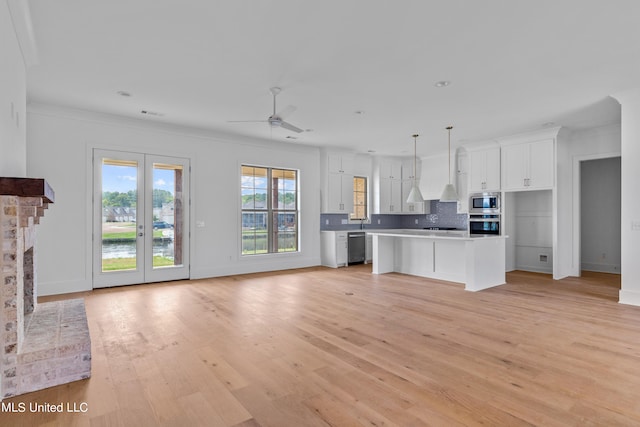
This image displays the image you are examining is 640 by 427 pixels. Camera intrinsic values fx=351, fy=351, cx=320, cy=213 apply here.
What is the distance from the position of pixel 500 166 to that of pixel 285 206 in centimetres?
460

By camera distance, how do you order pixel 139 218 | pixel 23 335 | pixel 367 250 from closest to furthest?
pixel 23 335
pixel 139 218
pixel 367 250

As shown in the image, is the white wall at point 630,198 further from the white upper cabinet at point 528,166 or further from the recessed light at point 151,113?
the recessed light at point 151,113

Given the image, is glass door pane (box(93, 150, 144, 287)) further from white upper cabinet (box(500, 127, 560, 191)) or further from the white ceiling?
white upper cabinet (box(500, 127, 560, 191))

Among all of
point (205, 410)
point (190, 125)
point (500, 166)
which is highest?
point (190, 125)

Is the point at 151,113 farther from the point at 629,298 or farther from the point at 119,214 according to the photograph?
the point at 629,298

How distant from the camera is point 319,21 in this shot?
2953 mm

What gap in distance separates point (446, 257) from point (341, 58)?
4115 mm

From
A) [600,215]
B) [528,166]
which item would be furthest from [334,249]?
[600,215]

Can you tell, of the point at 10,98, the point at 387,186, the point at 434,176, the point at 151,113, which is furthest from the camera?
the point at 387,186

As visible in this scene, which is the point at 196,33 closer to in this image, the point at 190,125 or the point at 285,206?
the point at 190,125

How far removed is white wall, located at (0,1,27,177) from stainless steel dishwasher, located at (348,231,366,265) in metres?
6.27

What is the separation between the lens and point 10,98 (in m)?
2.77

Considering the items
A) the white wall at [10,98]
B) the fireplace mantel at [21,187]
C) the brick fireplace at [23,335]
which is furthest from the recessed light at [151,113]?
the fireplace mantel at [21,187]

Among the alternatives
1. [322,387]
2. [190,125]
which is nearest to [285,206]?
[190,125]
